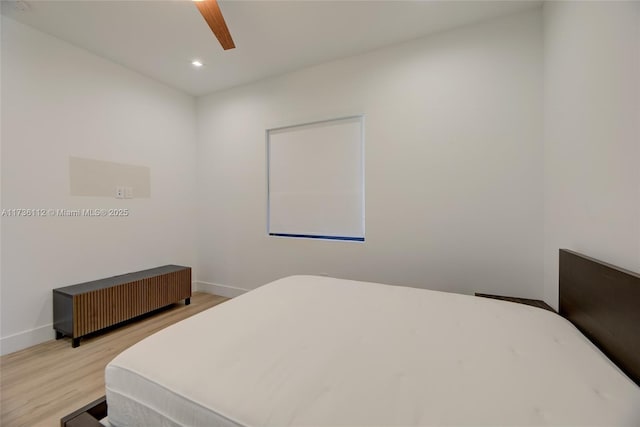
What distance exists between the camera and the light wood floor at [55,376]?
4.92ft

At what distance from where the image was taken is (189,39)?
244 cm

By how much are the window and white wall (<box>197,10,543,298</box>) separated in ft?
0.40

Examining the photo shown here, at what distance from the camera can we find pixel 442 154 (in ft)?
7.69

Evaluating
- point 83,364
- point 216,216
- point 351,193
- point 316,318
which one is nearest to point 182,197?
point 216,216

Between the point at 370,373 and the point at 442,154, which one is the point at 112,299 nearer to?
the point at 370,373

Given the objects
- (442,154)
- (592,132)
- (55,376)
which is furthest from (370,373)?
(55,376)

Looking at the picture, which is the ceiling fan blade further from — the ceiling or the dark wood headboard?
the dark wood headboard

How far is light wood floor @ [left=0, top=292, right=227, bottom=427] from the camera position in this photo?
4.92 feet

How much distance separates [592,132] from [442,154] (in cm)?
104

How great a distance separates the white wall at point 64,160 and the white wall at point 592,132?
157 inches

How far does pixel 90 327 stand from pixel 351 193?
2.74m

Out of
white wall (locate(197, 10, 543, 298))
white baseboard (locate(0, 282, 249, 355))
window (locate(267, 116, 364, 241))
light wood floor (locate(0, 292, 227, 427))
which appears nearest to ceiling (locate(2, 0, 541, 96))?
white wall (locate(197, 10, 543, 298))

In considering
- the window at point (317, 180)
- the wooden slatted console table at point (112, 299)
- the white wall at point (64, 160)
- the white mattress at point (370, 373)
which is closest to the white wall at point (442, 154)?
the window at point (317, 180)

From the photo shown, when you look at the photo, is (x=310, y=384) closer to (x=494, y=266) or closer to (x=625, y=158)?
(x=625, y=158)
